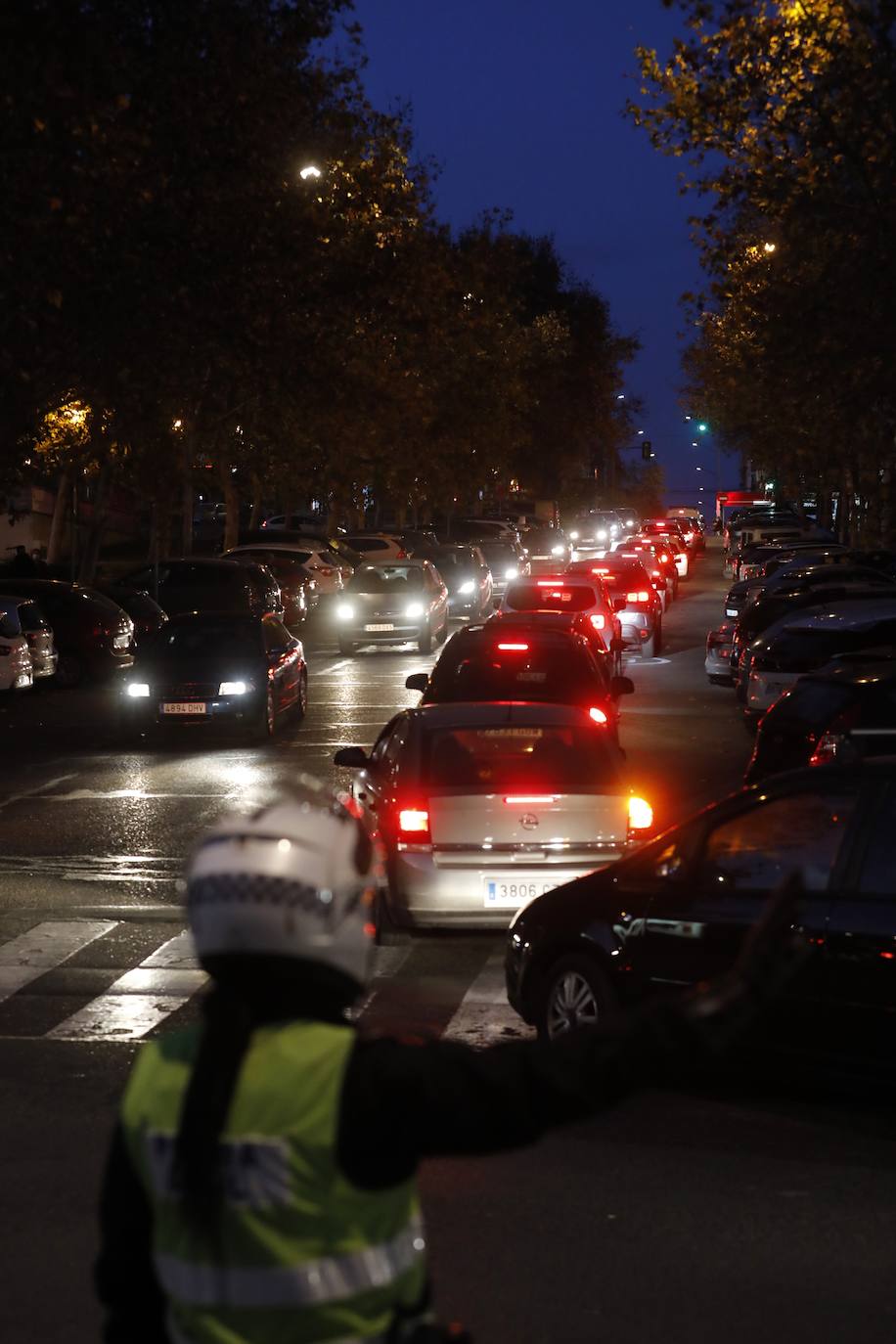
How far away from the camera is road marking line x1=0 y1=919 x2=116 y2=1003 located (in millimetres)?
11719

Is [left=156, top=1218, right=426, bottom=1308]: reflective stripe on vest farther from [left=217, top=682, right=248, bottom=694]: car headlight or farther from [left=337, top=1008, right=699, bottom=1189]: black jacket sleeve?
[left=217, top=682, right=248, bottom=694]: car headlight

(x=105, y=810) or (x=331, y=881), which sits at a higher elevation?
(x=331, y=881)

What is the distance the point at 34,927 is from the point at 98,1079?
14.4 ft

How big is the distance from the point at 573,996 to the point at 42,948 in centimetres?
462

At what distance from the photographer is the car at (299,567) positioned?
46.8m

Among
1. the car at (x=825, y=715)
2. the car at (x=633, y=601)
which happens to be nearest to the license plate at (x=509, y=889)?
the car at (x=825, y=715)

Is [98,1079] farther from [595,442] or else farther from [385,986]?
[595,442]

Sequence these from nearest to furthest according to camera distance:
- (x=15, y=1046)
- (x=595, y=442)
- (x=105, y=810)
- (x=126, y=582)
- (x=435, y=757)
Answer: (x=15, y=1046) < (x=435, y=757) < (x=105, y=810) < (x=126, y=582) < (x=595, y=442)

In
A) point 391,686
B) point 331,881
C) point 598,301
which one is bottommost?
point 391,686

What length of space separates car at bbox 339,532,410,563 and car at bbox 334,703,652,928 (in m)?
42.7

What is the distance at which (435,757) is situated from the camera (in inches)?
498

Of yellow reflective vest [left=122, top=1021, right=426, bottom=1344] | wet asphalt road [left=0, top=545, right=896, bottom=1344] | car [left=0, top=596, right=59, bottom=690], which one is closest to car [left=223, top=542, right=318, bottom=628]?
car [left=0, top=596, right=59, bottom=690]

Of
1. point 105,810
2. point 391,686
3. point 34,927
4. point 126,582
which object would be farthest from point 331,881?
point 126,582

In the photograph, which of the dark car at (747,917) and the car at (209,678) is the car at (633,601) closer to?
the car at (209,678)
